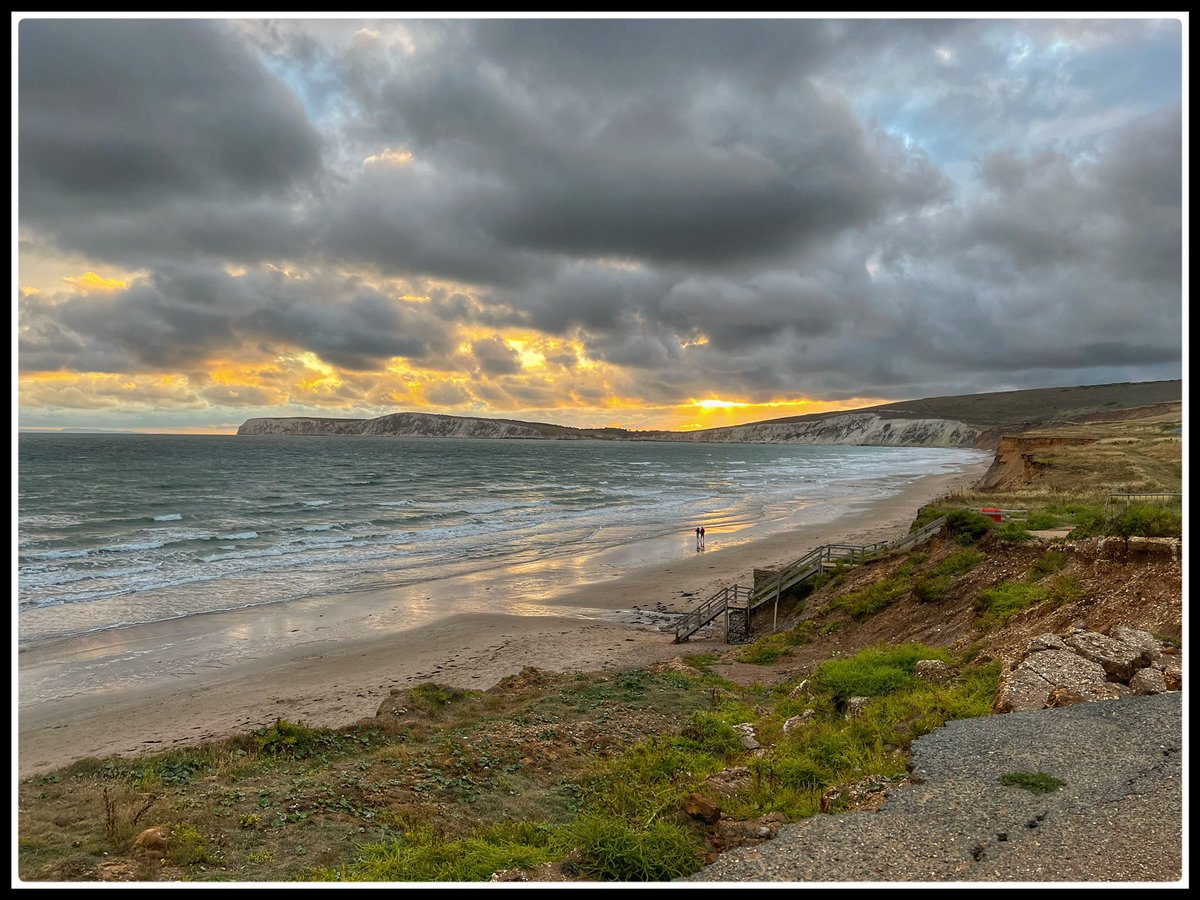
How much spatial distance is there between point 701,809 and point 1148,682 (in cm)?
749

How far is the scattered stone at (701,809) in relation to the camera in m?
7.93

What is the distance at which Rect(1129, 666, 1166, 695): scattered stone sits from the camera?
9.41 meters

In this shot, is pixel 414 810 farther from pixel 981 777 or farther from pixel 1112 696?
pixel 1112 696

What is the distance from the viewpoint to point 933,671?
12461 millimetres

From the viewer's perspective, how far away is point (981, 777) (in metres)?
7.77

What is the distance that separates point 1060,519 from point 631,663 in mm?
17728

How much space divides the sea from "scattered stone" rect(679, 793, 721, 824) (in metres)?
26.5

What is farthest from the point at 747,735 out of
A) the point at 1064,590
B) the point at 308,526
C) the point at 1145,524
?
the point at 308,526

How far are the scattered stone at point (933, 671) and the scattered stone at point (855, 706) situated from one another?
1542mm

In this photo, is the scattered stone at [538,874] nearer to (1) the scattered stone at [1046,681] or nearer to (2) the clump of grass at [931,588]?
(1) the scattered stone at [1046,681]

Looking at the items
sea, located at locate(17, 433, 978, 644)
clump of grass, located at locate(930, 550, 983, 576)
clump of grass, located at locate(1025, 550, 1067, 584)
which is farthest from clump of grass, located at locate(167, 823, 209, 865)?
sea, located at locate(17, 433, 978, 644)

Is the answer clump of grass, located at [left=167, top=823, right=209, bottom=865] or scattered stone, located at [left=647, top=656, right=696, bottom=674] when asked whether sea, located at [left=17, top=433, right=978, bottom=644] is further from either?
clump of grass, located at [left=167, top=823, right=209, bottom=865]

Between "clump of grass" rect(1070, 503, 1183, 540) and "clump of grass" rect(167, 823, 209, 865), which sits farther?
"clump of grass" rect(1070, 503, 1183, 540)
